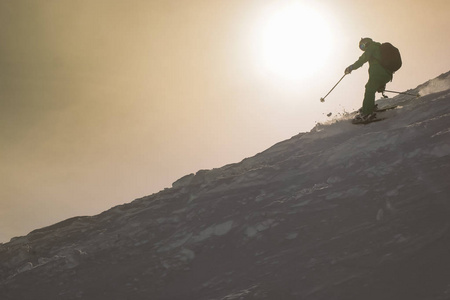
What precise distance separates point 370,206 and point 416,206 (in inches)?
47.8

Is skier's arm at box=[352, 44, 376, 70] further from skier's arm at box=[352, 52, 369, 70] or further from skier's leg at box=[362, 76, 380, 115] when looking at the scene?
skier's leg at box=[362, 76, 380, 115]

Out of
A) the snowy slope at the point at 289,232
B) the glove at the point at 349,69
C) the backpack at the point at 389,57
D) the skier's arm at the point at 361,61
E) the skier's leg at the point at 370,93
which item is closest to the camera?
the snowy slope at the point at 289,232

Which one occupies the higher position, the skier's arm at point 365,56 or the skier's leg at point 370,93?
the skier's arm at point 365,56

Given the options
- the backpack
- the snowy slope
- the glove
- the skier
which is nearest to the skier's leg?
the skier

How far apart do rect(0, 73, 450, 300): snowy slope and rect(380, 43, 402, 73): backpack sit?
2.05 meters

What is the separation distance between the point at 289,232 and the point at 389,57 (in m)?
8.71

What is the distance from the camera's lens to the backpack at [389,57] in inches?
659

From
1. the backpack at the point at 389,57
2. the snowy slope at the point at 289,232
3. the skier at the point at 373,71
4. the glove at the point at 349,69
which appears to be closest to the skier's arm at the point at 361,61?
the skier at the point at 373,71

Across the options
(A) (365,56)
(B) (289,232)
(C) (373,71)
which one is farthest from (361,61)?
(B) (289,232)

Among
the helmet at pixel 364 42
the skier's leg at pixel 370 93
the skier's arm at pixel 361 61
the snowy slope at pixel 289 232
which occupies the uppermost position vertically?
the helmet at pixel 364 42

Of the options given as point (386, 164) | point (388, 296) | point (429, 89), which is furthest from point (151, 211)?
point (429, 89)

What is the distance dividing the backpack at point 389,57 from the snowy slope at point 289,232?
205cm

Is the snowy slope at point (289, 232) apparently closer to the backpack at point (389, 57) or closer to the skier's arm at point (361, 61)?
the backpack at point (389, 57)

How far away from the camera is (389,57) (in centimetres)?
1672
